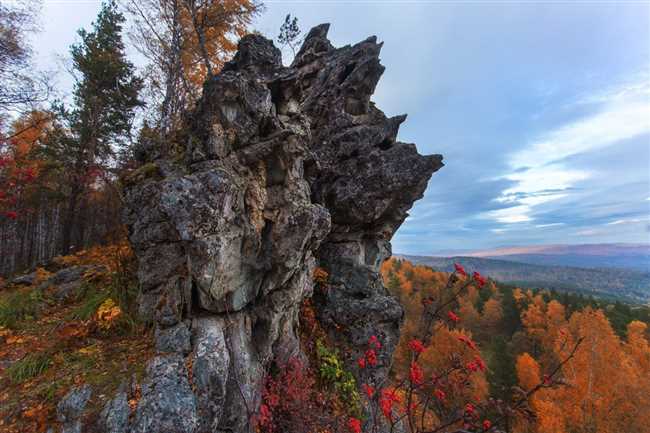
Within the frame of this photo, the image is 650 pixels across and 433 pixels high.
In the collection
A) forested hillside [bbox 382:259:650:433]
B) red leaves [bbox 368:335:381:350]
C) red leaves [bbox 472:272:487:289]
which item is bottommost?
forested hillside [bbox 382:259:650:433]

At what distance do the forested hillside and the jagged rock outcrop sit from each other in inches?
150

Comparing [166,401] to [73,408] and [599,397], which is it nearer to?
[73,408]

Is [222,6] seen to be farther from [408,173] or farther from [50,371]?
[50,371]

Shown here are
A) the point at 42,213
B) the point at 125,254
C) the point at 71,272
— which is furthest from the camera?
the point at 42,213

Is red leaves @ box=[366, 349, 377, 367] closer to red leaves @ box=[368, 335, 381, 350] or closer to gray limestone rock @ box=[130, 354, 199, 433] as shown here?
red leaves @ box=[368, 335, 381, 350]

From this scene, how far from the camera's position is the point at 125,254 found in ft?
27.9

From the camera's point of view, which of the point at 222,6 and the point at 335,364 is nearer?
the point at 335,364

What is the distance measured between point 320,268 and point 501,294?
59.3 meters

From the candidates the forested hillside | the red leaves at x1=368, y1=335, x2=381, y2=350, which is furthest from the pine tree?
the forested hillside

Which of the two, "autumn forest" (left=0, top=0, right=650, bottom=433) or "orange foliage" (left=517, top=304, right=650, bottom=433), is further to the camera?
"orange foliage" (left=517, top=304, right=650, bottom=433)

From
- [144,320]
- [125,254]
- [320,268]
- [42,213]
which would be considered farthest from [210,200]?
[42,213]

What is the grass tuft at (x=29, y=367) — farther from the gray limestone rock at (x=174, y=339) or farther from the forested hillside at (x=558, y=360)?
the forested hillside at (x=558, y=360)

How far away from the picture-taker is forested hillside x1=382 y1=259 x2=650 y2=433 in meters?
20.6

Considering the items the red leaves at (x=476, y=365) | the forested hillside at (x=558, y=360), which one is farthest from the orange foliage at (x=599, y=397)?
the red leaves at (x=476, y=365)
